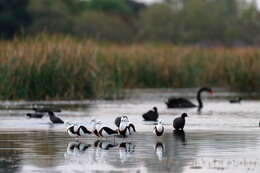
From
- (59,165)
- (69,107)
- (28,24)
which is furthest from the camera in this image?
(28,24)

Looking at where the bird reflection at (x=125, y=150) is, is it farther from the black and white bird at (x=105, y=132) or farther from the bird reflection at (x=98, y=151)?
the black and white bird at (x=105, y=132)

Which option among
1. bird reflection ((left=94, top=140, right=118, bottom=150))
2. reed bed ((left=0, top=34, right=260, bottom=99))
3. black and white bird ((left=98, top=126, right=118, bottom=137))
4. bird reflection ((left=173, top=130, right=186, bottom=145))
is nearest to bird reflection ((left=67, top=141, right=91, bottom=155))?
bird reflection ((left=94, top=140, right=118, bottom=150))

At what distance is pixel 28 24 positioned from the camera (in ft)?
240

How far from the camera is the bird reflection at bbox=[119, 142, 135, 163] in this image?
15414mm

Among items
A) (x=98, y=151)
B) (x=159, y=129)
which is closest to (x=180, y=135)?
(x=159, y=129)

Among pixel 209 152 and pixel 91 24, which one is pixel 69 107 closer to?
pixel 209 152

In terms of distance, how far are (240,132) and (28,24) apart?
54.3 meters

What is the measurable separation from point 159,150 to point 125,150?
1.83 ft

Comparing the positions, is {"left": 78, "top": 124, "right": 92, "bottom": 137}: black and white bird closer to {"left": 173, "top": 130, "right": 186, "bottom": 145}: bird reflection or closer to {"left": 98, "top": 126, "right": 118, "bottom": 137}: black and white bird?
{"left": 98, "top": 126, "right": 118, "bottom": 137}: black and white bird

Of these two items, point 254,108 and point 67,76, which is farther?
point 67,76

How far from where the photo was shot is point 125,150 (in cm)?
1650

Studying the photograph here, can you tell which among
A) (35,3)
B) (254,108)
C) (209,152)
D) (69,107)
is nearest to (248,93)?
(254,108)

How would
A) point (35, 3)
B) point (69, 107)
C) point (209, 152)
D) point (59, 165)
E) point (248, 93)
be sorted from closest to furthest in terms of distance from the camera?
point (59, 165), point (209, 152), point (69, 107), point (248, 93), point (35, 3)

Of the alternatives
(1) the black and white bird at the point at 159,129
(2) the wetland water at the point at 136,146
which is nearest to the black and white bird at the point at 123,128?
(2) the wetland water at the point at 136,146
